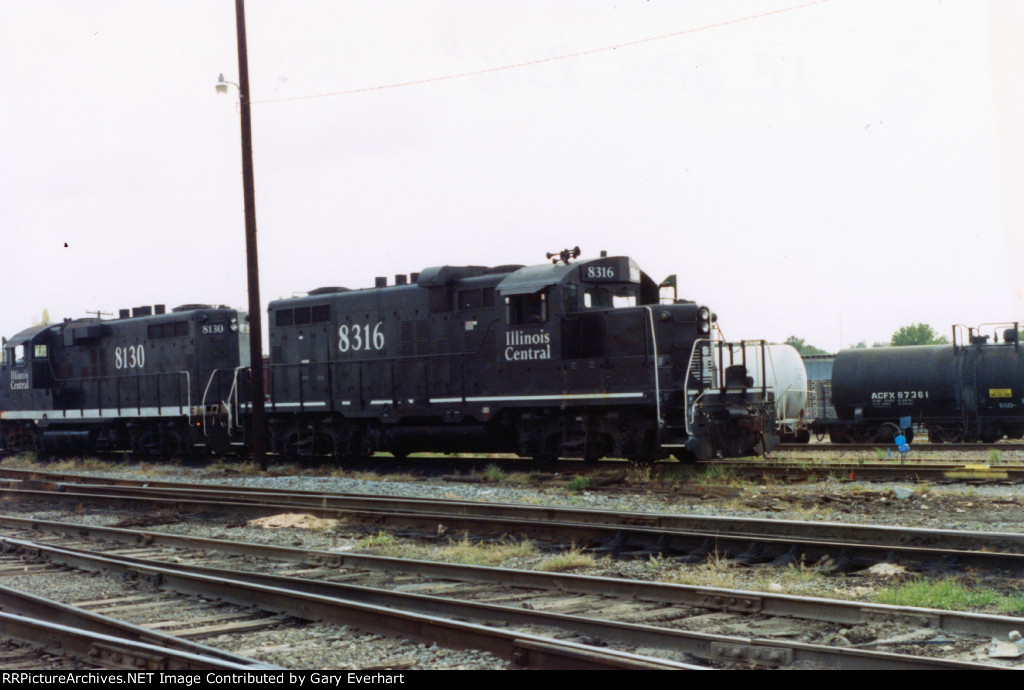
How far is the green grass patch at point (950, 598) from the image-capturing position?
23.0 ft

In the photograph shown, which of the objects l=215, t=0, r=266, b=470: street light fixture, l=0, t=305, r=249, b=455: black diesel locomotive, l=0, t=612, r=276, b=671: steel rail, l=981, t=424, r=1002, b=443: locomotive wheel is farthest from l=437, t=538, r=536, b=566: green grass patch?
l=981, t=424, r=1002, b=443: locomotive wheel

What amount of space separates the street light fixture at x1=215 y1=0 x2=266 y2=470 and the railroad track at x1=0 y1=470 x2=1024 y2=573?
587 centimetres

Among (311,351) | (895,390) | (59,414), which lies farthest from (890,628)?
(59,414)

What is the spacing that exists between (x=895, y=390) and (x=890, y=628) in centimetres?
1999

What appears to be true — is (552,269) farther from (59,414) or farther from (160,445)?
(59,414)

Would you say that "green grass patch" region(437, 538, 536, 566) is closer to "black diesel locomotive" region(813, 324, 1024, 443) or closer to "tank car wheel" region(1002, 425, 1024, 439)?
"black diesel locomotive" region(813, 324, 1024, 443)

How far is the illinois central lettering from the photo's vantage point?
58.9 ft

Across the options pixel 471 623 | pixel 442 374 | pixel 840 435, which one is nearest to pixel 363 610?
pixel 471 623

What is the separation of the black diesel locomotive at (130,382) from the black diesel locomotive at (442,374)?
0.05m

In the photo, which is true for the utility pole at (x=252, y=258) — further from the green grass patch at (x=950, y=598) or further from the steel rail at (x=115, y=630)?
the green grass patch at (x=950, y=598)

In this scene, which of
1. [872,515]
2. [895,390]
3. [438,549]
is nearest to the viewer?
[438,549]

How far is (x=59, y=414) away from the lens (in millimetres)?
28094

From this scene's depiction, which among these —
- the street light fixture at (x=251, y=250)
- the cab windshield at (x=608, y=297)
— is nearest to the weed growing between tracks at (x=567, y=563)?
the cab windshield at (x=608, y=297)

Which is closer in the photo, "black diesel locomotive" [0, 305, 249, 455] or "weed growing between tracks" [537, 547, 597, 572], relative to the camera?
"weed growing between tracks" [537, 547, 597, 572]
